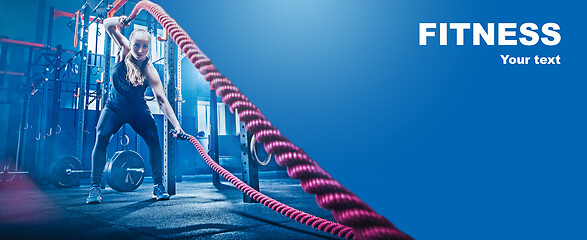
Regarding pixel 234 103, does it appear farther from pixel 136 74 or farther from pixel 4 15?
pixel 4 15

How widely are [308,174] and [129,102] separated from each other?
2813 millimetres

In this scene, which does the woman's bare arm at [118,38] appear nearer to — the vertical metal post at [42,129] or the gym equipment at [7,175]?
the gym equipment at [7,175]

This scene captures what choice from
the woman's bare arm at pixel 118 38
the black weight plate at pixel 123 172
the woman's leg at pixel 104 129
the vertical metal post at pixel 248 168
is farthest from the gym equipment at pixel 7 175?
the vertical metal post at pixel 248 168

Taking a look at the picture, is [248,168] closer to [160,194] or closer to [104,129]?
[160,194]

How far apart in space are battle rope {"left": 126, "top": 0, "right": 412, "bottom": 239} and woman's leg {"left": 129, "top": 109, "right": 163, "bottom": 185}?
8.21 feet

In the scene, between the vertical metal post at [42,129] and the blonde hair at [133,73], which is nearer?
the blonde hair at [133,73]

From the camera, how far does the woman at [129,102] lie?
307cm

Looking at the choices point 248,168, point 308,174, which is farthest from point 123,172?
point 308,174

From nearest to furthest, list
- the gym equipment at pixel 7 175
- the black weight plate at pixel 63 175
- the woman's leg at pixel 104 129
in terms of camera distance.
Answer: the woman's leg at pixel 104 129, the black weight plate at pixel 63 175, the gym equipment at pixel 7 175

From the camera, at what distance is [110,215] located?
2279 mm

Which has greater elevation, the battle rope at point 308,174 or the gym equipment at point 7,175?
the battle rope at point 308,174

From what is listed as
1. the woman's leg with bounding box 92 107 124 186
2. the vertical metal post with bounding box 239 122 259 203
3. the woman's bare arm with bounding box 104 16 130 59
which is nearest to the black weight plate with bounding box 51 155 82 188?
the woman's leg with bounding box 92 107 124 186

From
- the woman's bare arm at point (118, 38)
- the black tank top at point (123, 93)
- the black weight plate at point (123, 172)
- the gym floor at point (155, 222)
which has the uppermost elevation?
the woman's bare arm at point (118, 38)

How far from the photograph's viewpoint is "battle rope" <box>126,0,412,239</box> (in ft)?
2.05
